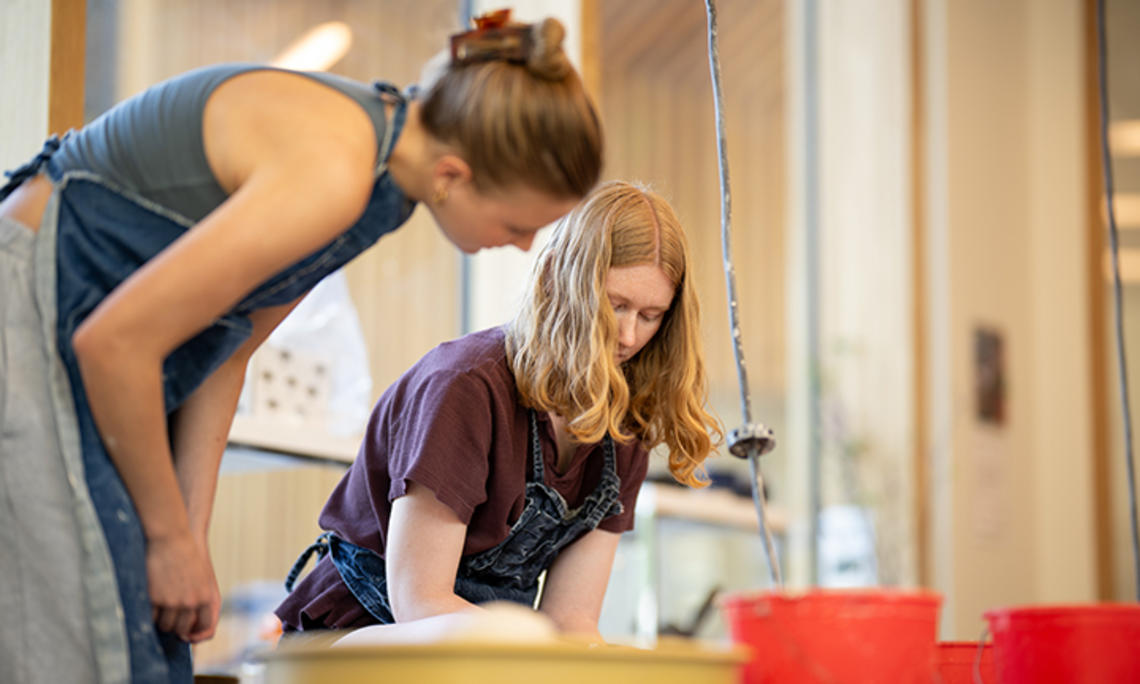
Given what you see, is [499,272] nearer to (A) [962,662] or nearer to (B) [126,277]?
(A) [962,662]

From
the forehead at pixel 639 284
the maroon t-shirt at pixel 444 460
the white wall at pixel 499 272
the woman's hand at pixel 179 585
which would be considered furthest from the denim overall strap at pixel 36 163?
the white wall at pixel 499 272

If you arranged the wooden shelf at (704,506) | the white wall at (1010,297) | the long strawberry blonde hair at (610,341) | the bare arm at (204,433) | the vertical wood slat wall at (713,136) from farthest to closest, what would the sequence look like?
the white wall at (1010,297) → the vertical wood slat wall at (713,136) → the wooden shelf at (704,506) → the long strawberry blonde hair at (610,341) → the bare arm at (204,433)

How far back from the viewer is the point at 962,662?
3.91 feet

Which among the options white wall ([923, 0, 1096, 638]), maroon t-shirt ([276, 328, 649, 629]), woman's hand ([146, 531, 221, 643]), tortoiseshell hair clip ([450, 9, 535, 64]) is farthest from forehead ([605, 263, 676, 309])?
white wall ([923, 0, 1096, 638])

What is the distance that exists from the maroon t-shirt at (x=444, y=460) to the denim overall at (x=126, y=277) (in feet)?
0.95

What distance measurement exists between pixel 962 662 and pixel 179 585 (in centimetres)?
79

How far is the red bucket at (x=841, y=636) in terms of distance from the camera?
90cm

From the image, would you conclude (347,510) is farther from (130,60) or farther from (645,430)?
(130,60)

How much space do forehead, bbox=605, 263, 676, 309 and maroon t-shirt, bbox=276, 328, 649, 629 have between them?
15 centimetres

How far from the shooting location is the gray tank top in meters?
0.87

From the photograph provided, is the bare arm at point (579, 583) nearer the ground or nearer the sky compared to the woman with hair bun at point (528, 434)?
nearer the ground

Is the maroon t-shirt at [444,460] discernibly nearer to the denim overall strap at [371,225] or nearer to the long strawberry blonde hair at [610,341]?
the long strawberry blonde hair at [610,341]

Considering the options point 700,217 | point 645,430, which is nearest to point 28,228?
point 645,430

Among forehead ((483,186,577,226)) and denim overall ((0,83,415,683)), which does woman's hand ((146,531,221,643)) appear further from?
forehead ((483,186,577,226))
